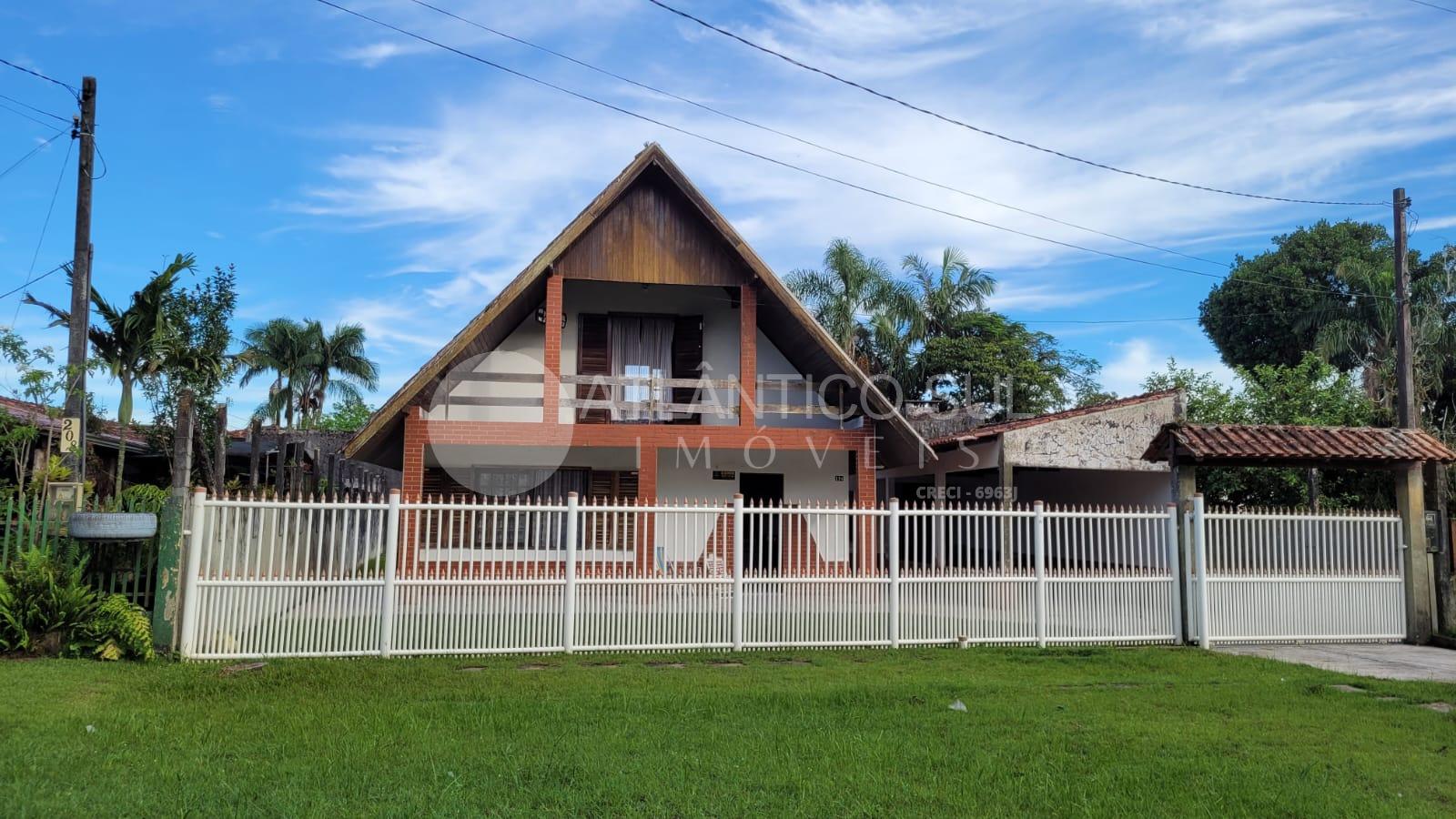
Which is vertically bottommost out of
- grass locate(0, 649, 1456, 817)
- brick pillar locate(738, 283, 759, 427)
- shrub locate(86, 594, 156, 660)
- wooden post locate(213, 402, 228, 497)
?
grass locate(0, 649, 1456, 817)

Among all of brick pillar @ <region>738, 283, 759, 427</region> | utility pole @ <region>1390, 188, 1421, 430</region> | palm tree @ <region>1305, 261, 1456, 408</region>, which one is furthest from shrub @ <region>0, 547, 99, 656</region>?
palm tree @ <region>1305, 261, 1456, 408</region>

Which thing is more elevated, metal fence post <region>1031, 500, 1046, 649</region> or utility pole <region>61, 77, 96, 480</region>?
utility pole <region>61, 77, 96, 480</region>

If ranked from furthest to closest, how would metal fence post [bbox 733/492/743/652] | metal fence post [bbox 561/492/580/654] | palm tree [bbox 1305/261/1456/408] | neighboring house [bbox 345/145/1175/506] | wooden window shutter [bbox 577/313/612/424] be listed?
palm tree [bbox 1305/261/1456/408] < wooden window shutter [bbox 577/313/612/424] < neighboring house [bbox 345/145/1175/506] < metal fence post [bbox 733/492/743/652] < metal fence post [bbox 561/492/580/654]

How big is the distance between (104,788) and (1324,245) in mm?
42209

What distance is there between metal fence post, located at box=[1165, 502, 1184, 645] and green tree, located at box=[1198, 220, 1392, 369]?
2806cm

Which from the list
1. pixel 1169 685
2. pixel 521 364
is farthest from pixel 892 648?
pixel 521 364

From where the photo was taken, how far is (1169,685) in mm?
8766

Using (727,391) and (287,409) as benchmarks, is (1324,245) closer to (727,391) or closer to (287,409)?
(727,391)

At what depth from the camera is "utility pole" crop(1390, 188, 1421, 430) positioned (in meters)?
14.5

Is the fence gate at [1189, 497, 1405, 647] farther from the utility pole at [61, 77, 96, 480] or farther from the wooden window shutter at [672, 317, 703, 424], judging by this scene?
the utility pole at [61, 77, 96, 480]

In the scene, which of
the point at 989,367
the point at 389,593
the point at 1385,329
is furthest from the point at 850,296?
the point at 389,593

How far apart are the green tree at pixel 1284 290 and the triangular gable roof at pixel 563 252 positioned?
26529mm

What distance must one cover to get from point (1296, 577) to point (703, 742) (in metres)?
8.99

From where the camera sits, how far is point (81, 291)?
12867mm
